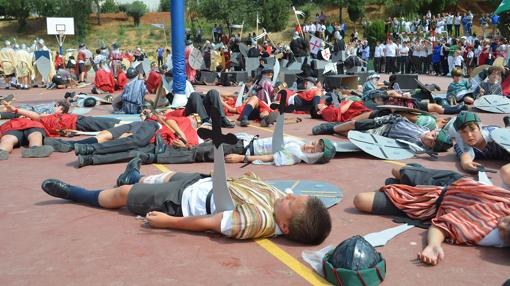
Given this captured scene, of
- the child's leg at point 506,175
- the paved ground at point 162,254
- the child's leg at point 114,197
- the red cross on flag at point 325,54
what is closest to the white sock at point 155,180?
the child's leg at point 114,197

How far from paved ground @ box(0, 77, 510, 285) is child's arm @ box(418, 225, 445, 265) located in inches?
2.3

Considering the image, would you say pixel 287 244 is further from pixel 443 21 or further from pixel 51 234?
pixel 443 21

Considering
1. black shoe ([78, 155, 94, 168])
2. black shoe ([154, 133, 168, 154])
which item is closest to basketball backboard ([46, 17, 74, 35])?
black shoe ([154, 133, 168, 154])

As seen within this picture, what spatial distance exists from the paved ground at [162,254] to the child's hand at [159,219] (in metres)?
0.09

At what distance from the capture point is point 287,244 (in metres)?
3.74

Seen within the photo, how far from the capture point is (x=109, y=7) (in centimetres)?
6906

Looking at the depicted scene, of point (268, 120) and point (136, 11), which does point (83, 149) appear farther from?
point (136, 11)

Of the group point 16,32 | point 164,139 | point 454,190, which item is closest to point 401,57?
point 164,139

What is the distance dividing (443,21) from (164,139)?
29800 mm

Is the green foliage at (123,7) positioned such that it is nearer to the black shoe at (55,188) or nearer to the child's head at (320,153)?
the child's head at (320,153)

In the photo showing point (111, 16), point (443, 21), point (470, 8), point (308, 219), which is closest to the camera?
point (308, 219)

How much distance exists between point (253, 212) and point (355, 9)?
46524mm

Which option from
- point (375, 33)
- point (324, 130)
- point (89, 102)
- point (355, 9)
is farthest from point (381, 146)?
point (355, 9)

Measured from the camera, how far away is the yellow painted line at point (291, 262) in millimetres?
3174
